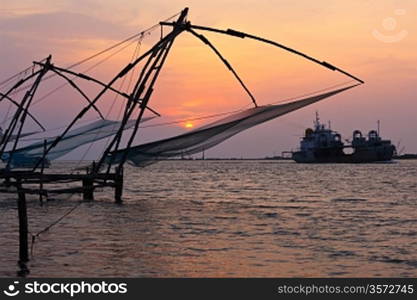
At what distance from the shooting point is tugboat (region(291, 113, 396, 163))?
4771 inches

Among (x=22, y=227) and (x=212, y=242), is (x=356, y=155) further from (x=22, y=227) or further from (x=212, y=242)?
(x=22, y=227)

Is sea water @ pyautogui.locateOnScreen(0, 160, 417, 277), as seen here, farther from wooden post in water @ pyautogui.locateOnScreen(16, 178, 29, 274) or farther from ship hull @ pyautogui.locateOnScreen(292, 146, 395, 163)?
ship hull @ pyautogui.locateOnScreen(292, 146, 395, 163)

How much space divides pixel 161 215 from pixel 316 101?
1053 cm

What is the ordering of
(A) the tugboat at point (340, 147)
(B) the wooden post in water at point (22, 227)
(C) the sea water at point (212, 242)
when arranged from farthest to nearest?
(A) the tugboat at point (340, 147), (C) the sea water at point (212, 242), (B) the wooden post in water at point (22, 227)

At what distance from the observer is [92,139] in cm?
2289

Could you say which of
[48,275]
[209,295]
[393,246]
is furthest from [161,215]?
[209,295]

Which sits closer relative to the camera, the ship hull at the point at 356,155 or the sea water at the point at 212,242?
the sea water at the point at 212,242

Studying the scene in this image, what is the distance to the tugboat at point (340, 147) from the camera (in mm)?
121188

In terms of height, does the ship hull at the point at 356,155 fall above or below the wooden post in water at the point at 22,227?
above

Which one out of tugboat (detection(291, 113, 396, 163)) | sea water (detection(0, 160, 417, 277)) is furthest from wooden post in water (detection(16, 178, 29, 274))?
tugboat (detection(291, 113, 396, 163))

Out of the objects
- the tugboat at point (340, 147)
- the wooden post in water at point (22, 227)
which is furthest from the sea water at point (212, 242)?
the tugboat at point (340, 147)

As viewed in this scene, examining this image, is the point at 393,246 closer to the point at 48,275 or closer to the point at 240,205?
the point at 48,275

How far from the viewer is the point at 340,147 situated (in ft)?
405

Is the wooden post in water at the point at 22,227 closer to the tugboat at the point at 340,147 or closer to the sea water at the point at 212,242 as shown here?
the sea water at the point at 212,242
